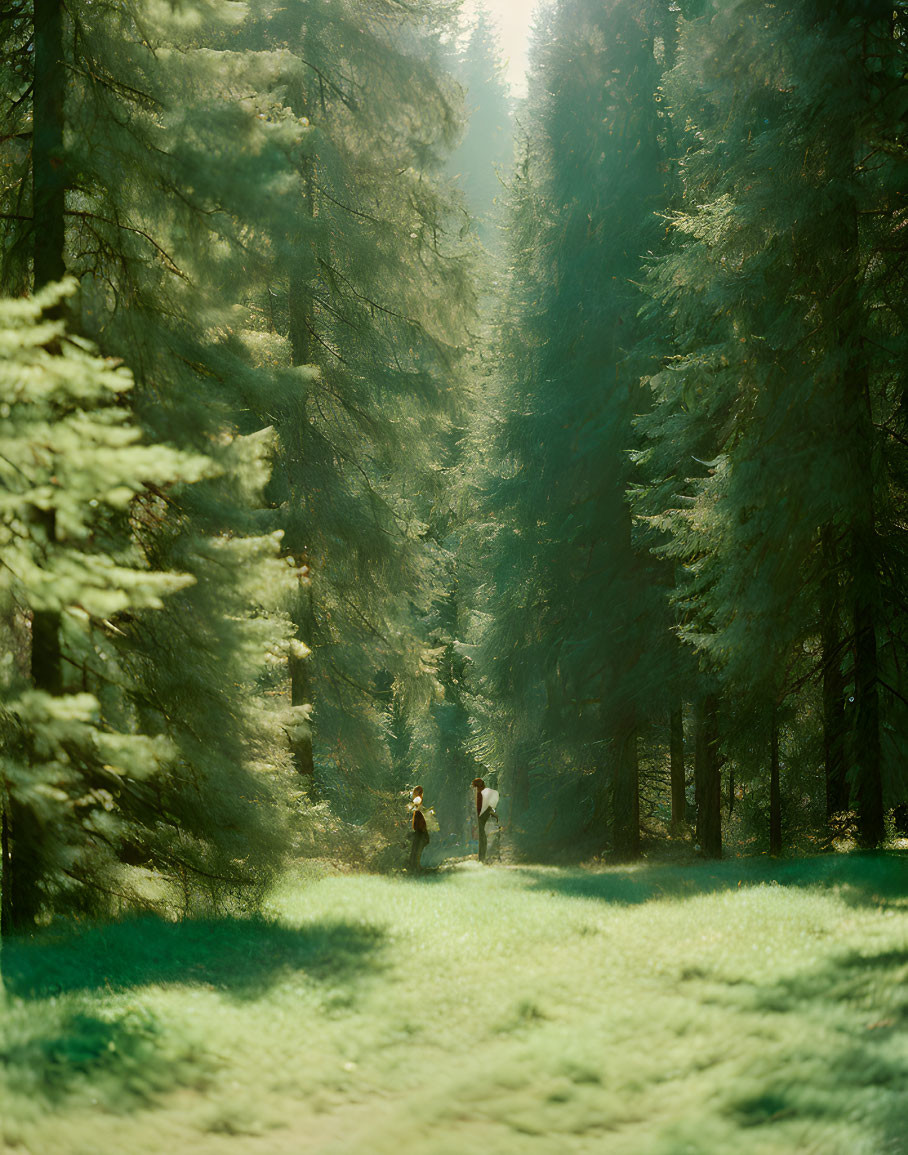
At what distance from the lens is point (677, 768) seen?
2083 centimetres

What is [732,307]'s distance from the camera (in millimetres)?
11562

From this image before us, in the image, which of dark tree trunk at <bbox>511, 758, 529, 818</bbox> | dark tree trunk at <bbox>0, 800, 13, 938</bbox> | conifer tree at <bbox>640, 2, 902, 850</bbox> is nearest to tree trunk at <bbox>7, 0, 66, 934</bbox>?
dark tree trunk at <bbox>0, 800, 13, 938</bbox>

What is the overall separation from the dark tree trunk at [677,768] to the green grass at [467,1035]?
10.3m

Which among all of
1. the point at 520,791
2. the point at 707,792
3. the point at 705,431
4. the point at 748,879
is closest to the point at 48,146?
the point at 705,431

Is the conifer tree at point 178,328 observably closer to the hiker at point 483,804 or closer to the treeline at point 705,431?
the treeline at point 705,431

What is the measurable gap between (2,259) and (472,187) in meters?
42.4

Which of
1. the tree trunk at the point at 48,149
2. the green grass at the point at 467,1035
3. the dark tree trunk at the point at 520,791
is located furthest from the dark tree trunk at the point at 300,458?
the dark tree trunk at the point at 520,791

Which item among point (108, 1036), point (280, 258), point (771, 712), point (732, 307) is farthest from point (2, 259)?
point (771, 712)

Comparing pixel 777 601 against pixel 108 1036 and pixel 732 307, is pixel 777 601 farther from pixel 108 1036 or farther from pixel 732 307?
pixel 108 1036

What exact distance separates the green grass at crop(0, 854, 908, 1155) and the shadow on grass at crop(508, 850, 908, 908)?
536 millimetres

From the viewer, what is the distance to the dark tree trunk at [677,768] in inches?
738

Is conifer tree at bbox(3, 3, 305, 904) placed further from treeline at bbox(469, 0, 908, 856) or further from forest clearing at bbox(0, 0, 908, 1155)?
treeline at bbox(469, 0, 908, 856)

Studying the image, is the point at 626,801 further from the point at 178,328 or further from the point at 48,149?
the point at 48,149

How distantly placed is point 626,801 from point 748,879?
6.47m
